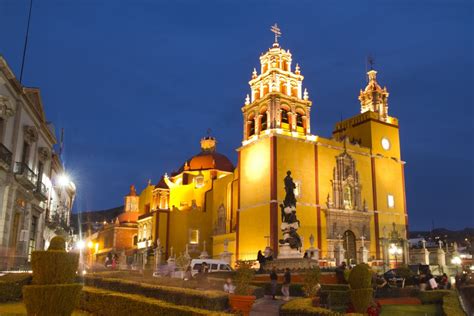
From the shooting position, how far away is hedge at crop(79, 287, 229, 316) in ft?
29.3

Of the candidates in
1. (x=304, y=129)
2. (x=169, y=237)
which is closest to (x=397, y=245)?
(x=304, y=129)

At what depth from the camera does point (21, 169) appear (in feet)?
67.4

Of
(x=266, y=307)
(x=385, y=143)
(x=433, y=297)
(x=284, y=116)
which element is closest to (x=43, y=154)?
(x=266, y=307)

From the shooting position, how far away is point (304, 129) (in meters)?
39.3

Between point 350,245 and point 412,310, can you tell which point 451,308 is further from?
point 350,245

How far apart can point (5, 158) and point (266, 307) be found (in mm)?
12459

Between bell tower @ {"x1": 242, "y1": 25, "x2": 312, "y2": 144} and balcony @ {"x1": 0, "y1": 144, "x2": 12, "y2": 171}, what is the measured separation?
71.6ft

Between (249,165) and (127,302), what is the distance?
28.1m

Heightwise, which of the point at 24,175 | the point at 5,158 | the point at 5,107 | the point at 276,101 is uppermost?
the point at 276,101

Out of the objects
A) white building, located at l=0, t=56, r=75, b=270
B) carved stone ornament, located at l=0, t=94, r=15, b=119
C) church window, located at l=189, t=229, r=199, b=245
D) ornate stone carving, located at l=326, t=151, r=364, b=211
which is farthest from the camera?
church window, located at l=189, t=229, r=199, b=245

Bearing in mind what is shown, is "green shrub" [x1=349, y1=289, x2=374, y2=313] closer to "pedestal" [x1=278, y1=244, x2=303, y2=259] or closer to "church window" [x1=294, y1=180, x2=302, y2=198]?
"pedestal" [x1=278, y1=244, x2=303, y2=259]

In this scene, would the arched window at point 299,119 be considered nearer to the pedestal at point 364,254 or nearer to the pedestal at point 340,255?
the pedestal at point 340,255

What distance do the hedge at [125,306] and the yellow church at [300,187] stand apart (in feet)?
69.4

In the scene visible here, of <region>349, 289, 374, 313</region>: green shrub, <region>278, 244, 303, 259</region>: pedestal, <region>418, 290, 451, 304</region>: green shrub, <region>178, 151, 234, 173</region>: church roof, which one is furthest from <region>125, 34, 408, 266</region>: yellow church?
<region>349, 289, 374, 313</region>: green shrub
